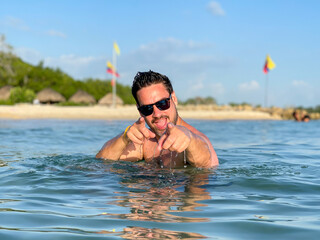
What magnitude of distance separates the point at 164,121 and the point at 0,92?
4482 cm

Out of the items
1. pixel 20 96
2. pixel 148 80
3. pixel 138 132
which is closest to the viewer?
pixel 138 132

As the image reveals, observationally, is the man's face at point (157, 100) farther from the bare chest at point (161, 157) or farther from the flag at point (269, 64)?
the flag at point (269, 64)

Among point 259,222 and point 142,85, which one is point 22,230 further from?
point 142,85

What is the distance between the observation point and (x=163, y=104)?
14.5 feet

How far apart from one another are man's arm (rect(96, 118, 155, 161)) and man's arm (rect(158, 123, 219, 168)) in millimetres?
427

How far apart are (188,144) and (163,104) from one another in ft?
3.66

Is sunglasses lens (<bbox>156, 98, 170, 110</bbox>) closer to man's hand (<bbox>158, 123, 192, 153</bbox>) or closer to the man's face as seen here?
the man's face

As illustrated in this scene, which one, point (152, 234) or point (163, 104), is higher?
point (163, 104)

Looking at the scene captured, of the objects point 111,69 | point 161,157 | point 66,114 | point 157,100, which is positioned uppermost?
point 111,69

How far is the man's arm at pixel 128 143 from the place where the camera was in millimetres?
3906

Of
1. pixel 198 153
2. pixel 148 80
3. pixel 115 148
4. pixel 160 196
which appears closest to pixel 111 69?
pixel 115 148

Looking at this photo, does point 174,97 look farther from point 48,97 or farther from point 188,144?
point 48,97

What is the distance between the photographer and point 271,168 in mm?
5723

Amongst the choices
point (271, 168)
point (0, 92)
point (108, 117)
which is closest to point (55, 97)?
point (0, 92)
